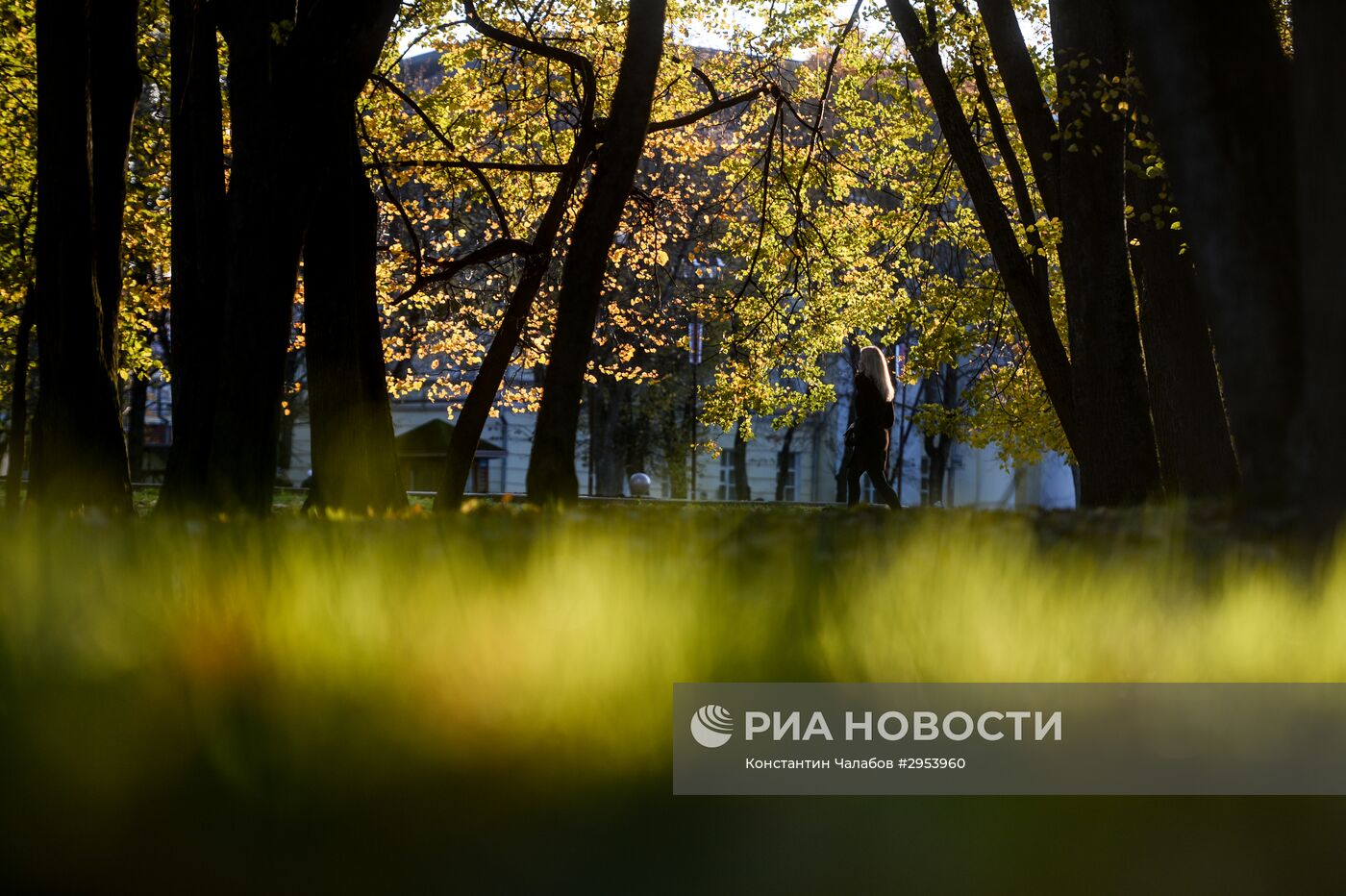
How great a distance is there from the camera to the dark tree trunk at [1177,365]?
10.2 m

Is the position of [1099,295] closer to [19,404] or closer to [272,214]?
[272,214]

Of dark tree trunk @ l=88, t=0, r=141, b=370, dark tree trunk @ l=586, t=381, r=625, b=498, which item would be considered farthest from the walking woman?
dark tree trunk @ l=586, t=381, r=625, b=498

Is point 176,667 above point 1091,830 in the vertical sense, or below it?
above

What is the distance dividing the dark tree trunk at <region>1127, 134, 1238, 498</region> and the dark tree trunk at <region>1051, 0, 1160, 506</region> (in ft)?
1.74

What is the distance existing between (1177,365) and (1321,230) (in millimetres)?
7255

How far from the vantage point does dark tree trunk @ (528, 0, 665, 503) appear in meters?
6.03

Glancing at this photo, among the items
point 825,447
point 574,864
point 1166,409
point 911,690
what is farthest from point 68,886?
point 825,447

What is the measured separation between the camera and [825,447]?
184ft

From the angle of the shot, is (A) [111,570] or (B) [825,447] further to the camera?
(B) [825,447]

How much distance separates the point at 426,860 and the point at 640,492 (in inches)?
1426

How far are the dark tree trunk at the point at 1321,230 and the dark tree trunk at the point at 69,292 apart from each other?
7.20 meters

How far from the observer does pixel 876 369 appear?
14.4 metres

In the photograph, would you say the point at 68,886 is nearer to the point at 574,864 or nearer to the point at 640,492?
the point at 574,864

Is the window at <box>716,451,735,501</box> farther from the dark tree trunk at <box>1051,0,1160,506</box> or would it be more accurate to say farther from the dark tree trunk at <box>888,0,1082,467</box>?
the dark tree trunk at <box>1051,0,1160,506</box>
